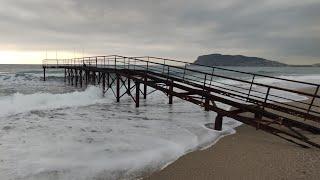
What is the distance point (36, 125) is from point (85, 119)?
234 cm

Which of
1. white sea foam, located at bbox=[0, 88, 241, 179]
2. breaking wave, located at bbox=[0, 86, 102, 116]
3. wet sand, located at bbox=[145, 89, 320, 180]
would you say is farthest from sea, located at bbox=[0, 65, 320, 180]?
breaking wave, located at bbox=[0, 86, 102, 116]

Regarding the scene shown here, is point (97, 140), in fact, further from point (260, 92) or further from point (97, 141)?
point (260, 92)

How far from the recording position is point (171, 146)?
11.1m

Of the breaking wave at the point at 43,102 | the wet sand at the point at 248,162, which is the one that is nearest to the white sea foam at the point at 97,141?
the wet sand at the point at 248,162

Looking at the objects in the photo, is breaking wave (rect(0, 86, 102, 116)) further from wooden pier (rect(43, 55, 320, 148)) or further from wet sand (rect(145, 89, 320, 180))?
wet sand (rect(145, 89, 320, 180))

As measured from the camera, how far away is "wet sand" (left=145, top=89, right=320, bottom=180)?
8.45 metres

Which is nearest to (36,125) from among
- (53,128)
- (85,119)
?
(53,128)

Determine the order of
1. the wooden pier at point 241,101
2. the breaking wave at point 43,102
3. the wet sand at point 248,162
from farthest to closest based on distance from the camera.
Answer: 1. the breaking wave at point 43,102
2. the wooden pier at point 241,101
3. the wet sand at point 248,162

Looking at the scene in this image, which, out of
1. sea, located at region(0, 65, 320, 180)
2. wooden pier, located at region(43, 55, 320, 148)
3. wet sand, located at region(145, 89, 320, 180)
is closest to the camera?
wet sand, located at region(145, 89, 320, 180)

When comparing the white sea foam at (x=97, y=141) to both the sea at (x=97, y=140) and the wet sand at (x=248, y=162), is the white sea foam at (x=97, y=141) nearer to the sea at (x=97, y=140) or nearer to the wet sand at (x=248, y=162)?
the sea at (x=97, y=140)

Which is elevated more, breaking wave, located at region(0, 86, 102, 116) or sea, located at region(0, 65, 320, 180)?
sea, located at region(0, 65, 320, 180)

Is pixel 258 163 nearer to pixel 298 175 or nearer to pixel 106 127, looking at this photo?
pixel 298 175

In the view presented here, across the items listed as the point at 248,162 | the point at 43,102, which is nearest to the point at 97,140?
the point at 248,162

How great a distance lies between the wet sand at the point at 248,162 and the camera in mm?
8453
